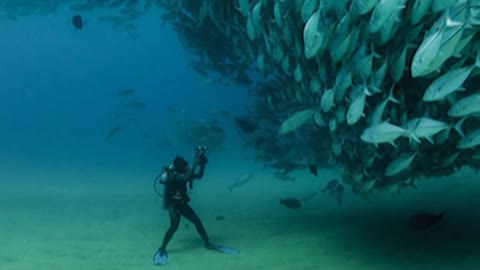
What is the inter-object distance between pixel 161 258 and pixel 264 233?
205cm

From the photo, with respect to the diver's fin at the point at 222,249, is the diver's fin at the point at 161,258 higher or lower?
lower

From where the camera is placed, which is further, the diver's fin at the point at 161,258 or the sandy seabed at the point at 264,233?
the diver's fin at the point at 161,258

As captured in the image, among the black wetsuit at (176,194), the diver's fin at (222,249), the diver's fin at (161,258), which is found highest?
the black wetsuit at (176,194)

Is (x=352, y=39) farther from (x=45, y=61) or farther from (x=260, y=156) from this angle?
(x=45, y=61)

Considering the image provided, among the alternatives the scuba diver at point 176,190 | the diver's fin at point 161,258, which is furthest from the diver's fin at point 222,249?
the diver's fin at point 161,258

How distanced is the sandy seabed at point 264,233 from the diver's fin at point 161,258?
0.13 meters

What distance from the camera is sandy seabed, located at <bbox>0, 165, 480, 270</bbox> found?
20.6 ft

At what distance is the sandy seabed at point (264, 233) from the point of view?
6.28 meters

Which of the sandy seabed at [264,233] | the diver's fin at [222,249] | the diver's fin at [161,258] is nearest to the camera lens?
the sandy seabed at [264,233]

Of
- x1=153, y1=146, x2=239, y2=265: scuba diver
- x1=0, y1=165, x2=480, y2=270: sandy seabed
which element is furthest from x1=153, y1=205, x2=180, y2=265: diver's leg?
x1=0, y1=165, x2=480, y2=270: sandy seabed

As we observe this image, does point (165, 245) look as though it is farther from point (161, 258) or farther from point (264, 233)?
point (264, 233)

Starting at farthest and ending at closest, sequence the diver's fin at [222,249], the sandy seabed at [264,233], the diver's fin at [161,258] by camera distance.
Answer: the diver's fin at [222,249], the diver's fin at [161,258], the sandy seabed at [264,233]

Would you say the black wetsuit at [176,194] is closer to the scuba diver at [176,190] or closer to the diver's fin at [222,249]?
the scuba diver at [176,190]

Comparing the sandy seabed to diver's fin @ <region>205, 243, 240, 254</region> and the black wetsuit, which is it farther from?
the black wetsuit
